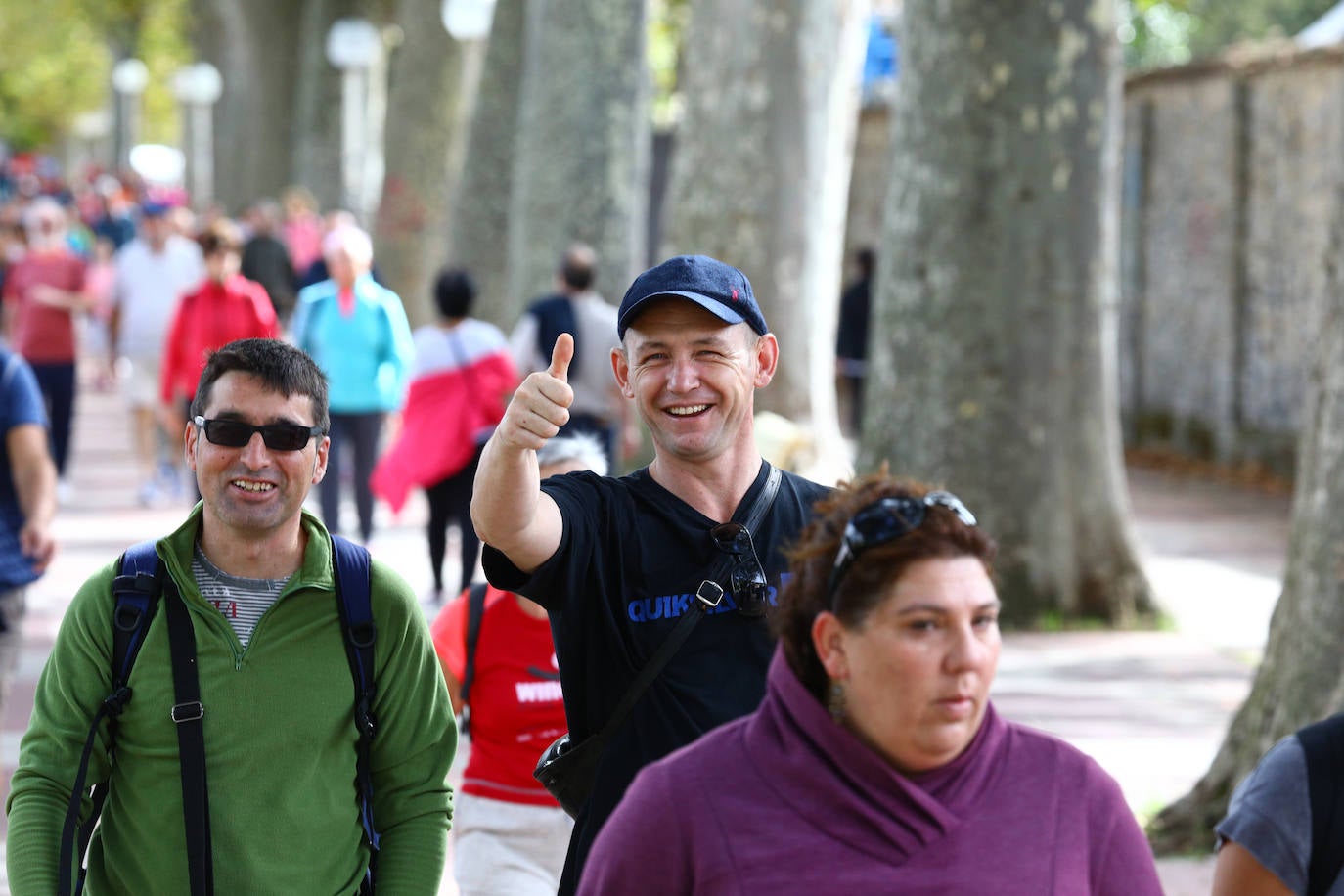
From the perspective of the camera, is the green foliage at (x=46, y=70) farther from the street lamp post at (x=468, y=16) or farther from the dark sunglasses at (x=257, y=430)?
the dark sunglasses at (x=257, y=430)

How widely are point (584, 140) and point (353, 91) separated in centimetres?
1295

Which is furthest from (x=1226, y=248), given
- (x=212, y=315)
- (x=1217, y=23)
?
(x=1217, y=23)

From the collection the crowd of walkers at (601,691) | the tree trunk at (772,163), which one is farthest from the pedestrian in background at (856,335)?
the crowd of walkers at (601,691)

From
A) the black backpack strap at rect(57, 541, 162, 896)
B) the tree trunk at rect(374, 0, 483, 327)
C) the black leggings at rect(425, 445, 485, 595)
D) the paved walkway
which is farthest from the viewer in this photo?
the tree trunk at rect(374, 0, 483, 327)

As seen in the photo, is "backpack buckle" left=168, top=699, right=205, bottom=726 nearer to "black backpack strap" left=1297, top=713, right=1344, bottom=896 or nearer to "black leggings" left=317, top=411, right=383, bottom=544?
"black backpack strap" left=1297, top=713, right=1344, bottom=896

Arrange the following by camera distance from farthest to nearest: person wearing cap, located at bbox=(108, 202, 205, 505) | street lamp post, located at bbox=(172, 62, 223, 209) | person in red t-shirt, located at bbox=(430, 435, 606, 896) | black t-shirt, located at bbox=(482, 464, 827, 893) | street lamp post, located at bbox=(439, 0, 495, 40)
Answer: street lamp post, located at bbox=(172, 62, 223, 209) → street lamp post, located at bbox=(439, 0, 495, 40) → person wearing cap, located at bbox=(108, 202, 205, 505) → person in red t-shirt, located at bbox=(430, 435, 606, 896) → black t-shirt, located at bbox=(482, 464, 827, 893)

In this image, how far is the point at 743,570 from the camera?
3455mm

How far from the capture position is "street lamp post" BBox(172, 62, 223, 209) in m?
46.2

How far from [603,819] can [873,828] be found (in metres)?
0.90

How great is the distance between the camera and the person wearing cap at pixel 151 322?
1566 cm

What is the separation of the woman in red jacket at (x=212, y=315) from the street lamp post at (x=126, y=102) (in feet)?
140

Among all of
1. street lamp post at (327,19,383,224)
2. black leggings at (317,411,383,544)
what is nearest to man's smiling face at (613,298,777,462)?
black leggings at (317,411,383,544)

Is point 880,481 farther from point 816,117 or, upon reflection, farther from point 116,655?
point 816,117

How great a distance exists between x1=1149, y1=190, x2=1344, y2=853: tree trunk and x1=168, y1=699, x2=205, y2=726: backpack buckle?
11.5 ft
